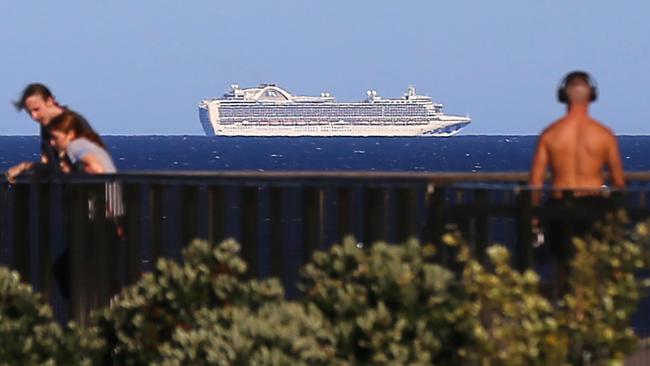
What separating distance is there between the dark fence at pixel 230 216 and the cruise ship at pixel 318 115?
177510mm

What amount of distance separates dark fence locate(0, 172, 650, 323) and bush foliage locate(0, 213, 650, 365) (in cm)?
18

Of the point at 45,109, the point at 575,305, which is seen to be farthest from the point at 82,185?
the point at 575,305

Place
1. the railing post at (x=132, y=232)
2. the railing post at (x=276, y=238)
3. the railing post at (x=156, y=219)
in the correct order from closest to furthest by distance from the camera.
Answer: the railing post at (x=276, y=238) < the railing post at (x=156, y=219) < the railing post at (x=132, y=232)

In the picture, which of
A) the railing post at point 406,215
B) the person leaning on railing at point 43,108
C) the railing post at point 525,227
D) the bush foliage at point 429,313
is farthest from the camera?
the person leaning on railing at point 43,108

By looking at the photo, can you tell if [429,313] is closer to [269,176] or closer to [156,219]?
[269,176]

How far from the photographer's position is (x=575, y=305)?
6574mm

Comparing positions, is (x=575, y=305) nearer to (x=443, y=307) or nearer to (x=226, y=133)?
(x=443, y=307)

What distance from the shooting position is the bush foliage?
258 inches

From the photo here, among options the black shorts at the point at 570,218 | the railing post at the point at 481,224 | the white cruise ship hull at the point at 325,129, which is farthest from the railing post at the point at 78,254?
the white cruise ship hull at the point at 325,129

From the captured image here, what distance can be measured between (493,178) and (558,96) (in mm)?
1826

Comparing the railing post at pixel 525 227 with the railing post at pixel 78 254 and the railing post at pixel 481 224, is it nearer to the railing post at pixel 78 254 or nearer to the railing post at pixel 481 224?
the railing post at pixel 481 224

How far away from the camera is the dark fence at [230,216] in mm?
7145

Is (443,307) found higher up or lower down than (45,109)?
lower down

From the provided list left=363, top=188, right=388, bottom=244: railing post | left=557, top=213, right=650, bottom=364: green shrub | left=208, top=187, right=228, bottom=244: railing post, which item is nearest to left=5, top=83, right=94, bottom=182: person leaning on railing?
left=208, top=187, right=228, bottom=244: railing post
